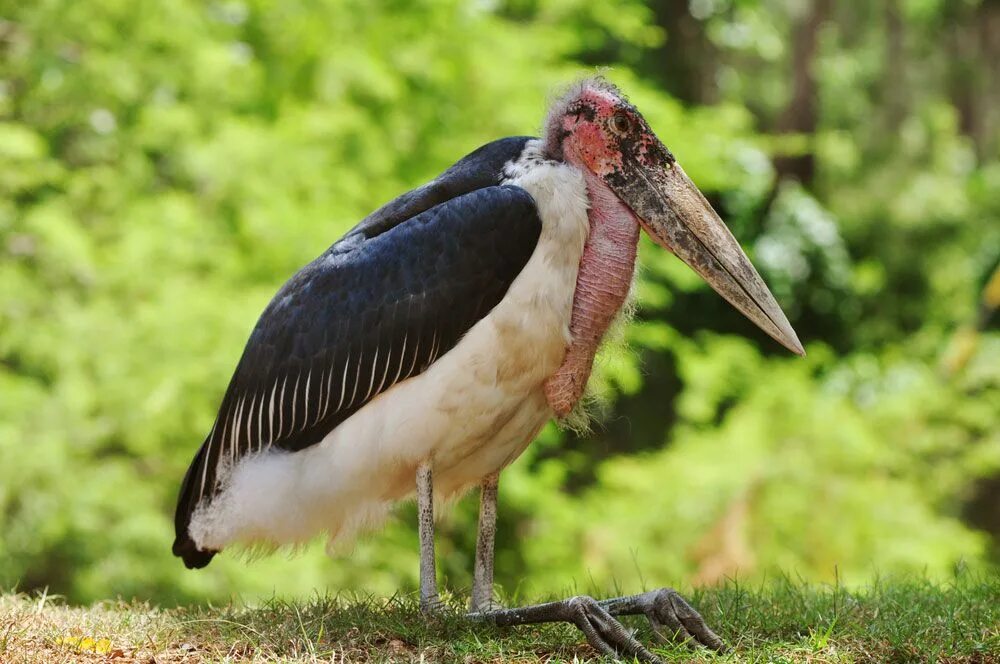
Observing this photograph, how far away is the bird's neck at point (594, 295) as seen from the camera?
420cm

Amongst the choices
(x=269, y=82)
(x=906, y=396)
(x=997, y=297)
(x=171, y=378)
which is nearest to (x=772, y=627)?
(x=171, y=378)

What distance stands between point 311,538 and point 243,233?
4.90 metres

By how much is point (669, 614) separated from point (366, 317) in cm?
132

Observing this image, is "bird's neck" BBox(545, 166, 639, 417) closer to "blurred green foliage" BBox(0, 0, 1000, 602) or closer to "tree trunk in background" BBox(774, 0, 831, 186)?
"blurred green foliage" BBox(0, 0, 1000, 602)

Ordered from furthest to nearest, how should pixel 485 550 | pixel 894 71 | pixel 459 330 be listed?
pixel 894 71, pixel 485 550, pixel 459 330

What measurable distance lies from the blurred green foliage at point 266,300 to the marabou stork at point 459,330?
238cm

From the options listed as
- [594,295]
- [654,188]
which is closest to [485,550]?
[594,295]

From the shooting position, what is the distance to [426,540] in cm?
416

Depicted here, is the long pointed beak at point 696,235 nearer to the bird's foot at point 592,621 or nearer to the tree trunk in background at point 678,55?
the bird's foot at point 592,621

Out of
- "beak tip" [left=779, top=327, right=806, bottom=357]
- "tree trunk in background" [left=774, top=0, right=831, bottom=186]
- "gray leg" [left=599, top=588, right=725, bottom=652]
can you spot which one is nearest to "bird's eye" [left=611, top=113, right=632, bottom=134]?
"beak tip" [left=779, top=327, right=806, bottom=357]

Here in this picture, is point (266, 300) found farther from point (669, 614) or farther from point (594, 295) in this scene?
point (669, 614)

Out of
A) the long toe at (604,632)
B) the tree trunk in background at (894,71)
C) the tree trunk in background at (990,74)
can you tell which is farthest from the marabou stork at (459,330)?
the tree trunk in background at (894,71)

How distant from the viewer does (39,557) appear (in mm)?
8586

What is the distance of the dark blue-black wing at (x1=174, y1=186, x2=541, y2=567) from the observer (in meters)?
4.08
